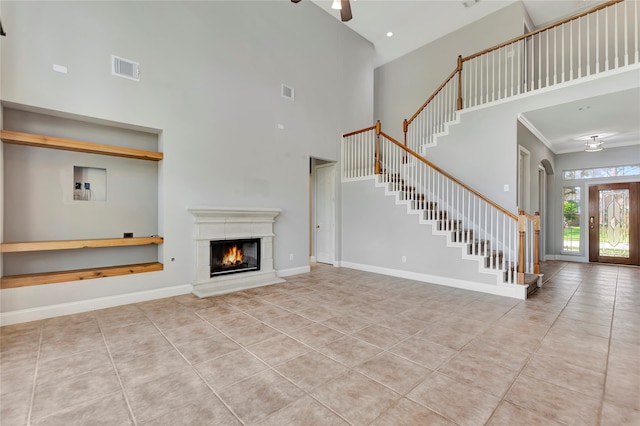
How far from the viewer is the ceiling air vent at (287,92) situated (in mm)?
5832

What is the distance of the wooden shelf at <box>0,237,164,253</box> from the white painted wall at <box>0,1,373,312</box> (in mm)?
324

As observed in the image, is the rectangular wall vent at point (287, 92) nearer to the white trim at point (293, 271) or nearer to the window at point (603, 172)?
the white trim at point (293, 271)

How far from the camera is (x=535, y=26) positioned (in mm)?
6727

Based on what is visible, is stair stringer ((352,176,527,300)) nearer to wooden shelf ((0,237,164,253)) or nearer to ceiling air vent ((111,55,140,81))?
wooden shelf ((0,237,164,253))

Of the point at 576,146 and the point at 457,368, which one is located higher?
the point at 576,146

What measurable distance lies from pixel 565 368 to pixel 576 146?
812 cm

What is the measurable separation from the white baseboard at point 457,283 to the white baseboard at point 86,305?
3.76m

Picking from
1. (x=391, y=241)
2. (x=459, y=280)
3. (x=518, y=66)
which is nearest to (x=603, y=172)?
(x=518, y=66)

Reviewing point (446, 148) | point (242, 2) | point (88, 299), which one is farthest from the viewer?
point (446, 148)

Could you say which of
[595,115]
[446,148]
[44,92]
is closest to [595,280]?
[595,115]

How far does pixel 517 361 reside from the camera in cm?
242

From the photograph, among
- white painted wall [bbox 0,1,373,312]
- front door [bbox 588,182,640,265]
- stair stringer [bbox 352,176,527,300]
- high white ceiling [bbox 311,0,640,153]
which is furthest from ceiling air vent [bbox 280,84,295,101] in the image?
front door [bbox 588,182,640,265]

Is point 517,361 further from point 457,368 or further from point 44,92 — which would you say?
point 44,92

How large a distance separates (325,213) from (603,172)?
26.7ft
